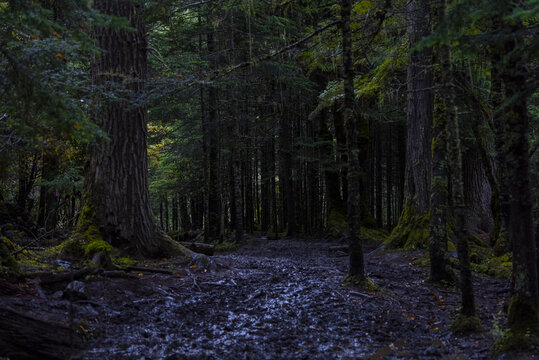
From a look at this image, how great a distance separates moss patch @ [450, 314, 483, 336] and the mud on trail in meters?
0.09

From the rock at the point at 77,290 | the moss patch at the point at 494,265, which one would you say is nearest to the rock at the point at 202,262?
the rock at the point at 77,290

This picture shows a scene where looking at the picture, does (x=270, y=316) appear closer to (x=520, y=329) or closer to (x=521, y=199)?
(x=520, y=329)

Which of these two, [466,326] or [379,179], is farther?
[379,179]

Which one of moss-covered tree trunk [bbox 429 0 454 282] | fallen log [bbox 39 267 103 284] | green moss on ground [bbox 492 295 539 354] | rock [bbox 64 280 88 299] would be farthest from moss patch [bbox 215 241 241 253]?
green moss on ground [bbox 492 295 539 354]

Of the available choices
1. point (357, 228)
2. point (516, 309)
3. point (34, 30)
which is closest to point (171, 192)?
point (357, 228)

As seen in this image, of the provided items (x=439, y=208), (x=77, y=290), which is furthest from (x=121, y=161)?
(x=439, y=208)

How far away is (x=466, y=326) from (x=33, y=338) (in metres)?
4.95

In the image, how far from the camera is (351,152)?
7.35m

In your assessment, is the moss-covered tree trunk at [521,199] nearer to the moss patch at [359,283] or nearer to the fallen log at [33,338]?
the moss patch at [359,283]

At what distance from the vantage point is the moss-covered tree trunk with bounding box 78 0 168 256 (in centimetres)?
823

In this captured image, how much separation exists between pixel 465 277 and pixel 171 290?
14.8 feet

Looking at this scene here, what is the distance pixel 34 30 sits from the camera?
4.15m

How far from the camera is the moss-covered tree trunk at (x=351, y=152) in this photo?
727cm

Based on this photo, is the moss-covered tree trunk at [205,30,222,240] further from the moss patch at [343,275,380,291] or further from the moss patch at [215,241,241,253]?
the moss patch at [343,275,380,291]
